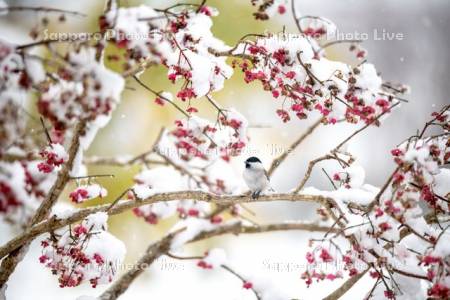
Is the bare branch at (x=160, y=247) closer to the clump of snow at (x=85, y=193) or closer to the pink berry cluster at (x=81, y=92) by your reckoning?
the clump of snow at (x=85, y=193)

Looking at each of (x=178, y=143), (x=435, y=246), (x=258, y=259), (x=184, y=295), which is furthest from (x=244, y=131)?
(x=258, y=259)

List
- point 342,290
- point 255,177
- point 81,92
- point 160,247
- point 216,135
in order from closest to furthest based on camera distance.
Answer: point 81,92, point 216,135, point 160,247, point 342,290, point 255,177

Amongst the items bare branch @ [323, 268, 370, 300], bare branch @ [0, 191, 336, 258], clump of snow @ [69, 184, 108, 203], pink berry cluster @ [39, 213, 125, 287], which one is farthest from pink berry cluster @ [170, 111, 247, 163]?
bare branch @ [323, 268, 370, 300]

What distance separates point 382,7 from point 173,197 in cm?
1150

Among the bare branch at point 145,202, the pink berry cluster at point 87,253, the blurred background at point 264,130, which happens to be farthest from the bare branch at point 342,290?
the pink berry cluster at point 87,253

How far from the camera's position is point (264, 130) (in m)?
9.72

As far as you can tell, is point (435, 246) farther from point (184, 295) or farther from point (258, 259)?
point (258, 259)

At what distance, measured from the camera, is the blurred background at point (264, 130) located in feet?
23.9

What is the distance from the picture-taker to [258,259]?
29.4 feet

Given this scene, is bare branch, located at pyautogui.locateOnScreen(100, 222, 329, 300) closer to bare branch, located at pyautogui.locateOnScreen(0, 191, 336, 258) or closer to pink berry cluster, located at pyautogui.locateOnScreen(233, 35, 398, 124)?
bare branch, located at pyautogui.locateOnScreen(0, 191, 336, 258)

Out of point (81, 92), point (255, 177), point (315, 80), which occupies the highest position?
point (315, 80)

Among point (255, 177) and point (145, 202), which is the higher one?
point (255, 177)

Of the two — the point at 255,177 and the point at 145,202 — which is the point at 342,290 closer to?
the point at 255,177

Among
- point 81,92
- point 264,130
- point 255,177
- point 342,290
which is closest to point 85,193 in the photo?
point 81,92
